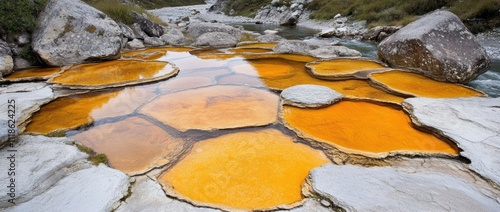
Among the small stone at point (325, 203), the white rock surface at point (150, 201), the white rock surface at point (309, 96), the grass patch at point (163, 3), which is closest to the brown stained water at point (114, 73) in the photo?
the white rock surface at point (309, 96)

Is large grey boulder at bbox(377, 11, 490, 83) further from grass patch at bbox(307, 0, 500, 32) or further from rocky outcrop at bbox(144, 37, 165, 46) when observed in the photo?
rocky outcrop at bbox(144, 37, 165, 46)

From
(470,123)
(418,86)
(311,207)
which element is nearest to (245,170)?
(311,207)

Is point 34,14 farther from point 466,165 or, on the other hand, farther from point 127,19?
point 466,165

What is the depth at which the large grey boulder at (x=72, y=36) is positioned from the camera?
5438 mm

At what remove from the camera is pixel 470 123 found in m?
2.68

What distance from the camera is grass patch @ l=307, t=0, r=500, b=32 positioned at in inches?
366

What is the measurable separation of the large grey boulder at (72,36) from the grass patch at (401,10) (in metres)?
10.9

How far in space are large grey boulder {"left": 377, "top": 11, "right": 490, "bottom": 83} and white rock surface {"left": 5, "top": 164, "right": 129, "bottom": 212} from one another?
498cm

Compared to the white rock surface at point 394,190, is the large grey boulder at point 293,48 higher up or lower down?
higher up

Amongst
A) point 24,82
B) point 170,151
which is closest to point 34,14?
point 24,82

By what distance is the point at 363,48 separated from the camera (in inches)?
342

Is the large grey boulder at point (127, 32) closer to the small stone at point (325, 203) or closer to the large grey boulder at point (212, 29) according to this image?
the large grey boulder at point (212, 29)

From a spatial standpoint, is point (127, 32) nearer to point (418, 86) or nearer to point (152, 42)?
point (152, 42)

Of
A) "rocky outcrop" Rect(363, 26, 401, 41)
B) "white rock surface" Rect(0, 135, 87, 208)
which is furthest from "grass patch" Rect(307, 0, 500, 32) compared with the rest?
"white rock surface" Rect(0, 135, 87, 208)
